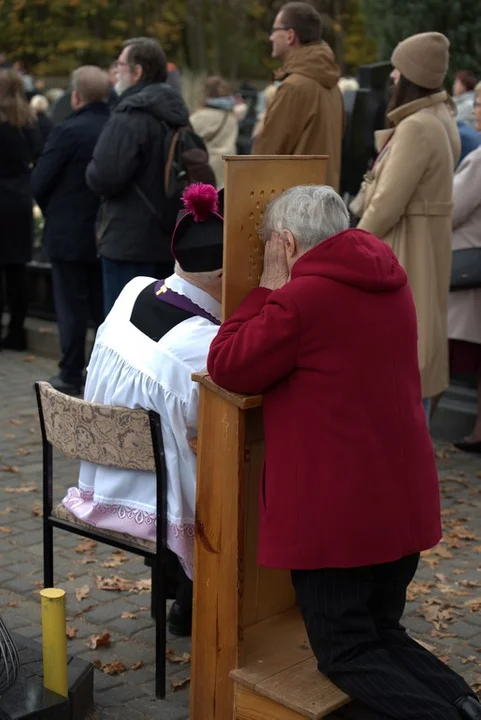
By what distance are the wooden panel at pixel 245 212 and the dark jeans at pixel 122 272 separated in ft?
13.1

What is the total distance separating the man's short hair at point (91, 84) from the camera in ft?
26.9

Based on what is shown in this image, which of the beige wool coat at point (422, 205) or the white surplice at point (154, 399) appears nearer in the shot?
the white surplice at point (154, 399)

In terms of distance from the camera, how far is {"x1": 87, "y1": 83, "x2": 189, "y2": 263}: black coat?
24.2 feet

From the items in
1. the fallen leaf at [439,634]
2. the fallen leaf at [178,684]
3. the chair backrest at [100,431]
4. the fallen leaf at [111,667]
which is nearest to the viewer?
the chair backrest at [100,431]

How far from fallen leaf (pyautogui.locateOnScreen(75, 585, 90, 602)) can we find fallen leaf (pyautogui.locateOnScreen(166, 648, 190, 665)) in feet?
2.14

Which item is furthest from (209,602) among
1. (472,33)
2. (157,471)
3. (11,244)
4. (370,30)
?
(370,30)

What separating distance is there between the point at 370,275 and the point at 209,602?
Result: 1.13 metres

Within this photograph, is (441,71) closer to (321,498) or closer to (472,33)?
(321,498)

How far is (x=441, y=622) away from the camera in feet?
15.9

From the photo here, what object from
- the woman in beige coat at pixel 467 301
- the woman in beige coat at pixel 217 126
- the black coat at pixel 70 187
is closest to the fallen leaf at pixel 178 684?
the woman in beige coat at pixel 467 301

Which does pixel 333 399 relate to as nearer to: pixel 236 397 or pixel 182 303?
pixel 236 397

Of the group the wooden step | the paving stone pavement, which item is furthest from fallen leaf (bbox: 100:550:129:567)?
the wooden step

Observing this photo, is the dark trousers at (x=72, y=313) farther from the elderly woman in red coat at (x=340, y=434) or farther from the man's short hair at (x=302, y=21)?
the elderly woman in red coat at (x=340, y=434)

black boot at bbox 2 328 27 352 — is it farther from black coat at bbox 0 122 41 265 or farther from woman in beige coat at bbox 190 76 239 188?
woman in beige coat at bbox 190 76 239 188
